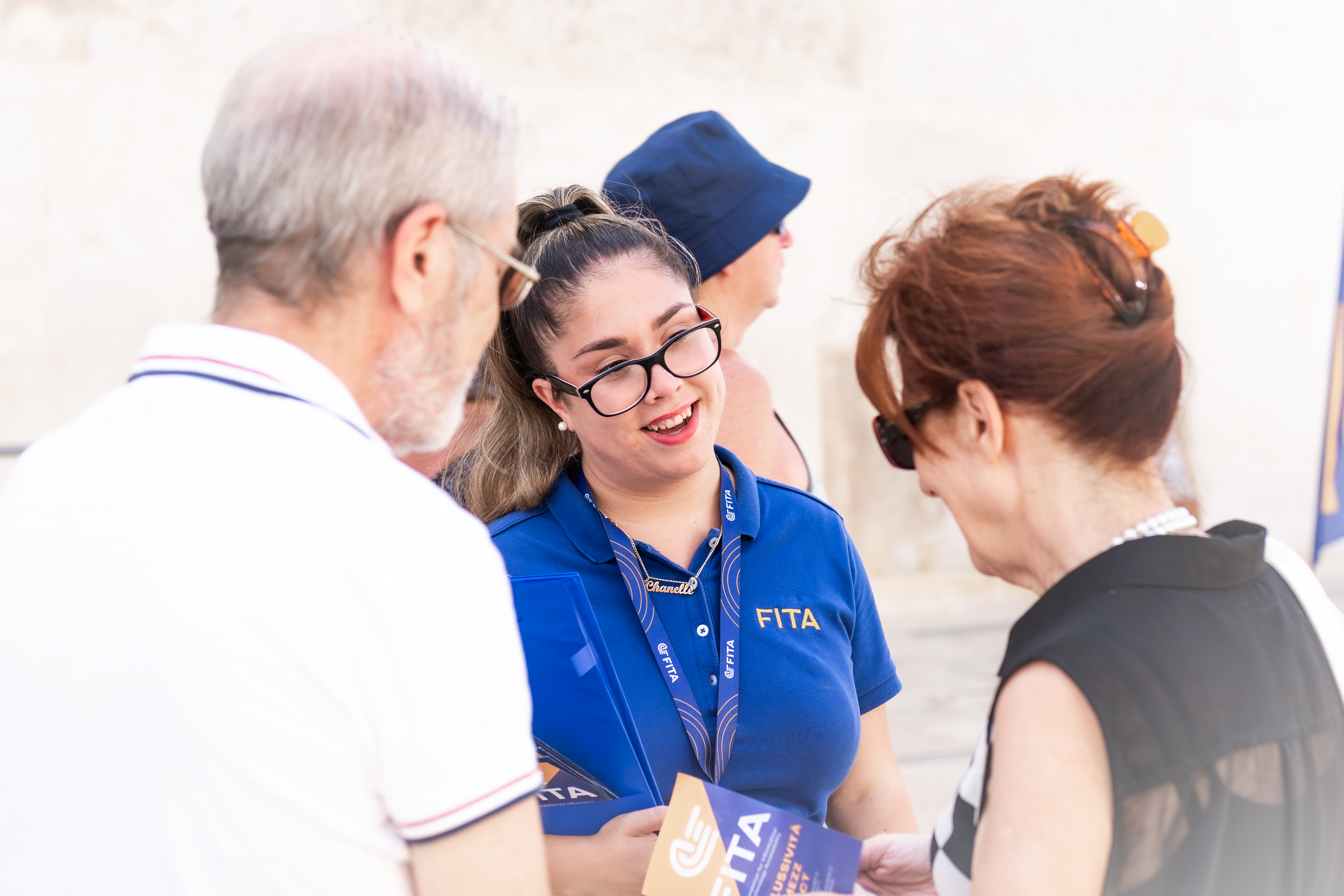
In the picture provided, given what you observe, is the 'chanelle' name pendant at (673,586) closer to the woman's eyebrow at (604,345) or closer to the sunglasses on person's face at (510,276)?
the woman's eyebrow at (604,345)

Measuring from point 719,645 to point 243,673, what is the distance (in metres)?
1.01

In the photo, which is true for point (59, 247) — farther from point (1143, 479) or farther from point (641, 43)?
point (1143, 479)

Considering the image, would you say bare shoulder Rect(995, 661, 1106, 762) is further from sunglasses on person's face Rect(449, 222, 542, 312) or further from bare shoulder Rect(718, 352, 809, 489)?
bare shoulder Rect(718, 352, 809, 489)

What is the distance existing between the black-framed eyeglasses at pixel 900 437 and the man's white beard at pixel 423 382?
519 millimetres

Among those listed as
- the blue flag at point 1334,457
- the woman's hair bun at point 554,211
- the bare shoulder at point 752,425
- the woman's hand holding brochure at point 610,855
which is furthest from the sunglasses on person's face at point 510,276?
the blue flag at point 1334,457

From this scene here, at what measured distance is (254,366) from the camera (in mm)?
1031

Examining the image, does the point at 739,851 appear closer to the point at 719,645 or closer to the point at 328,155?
the point at 719,645

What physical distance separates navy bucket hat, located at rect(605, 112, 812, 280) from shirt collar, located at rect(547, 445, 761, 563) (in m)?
→ 0.79

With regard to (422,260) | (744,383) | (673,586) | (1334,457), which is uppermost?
(422,260)

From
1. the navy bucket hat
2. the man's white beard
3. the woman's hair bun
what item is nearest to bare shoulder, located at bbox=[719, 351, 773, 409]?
the navy bucket hat

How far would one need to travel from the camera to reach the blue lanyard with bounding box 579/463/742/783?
1721 millimetres

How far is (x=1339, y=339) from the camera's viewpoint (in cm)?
593

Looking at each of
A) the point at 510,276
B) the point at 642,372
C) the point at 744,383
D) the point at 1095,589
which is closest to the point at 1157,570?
the point at 1095,589

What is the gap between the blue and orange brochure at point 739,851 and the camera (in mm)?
1385
